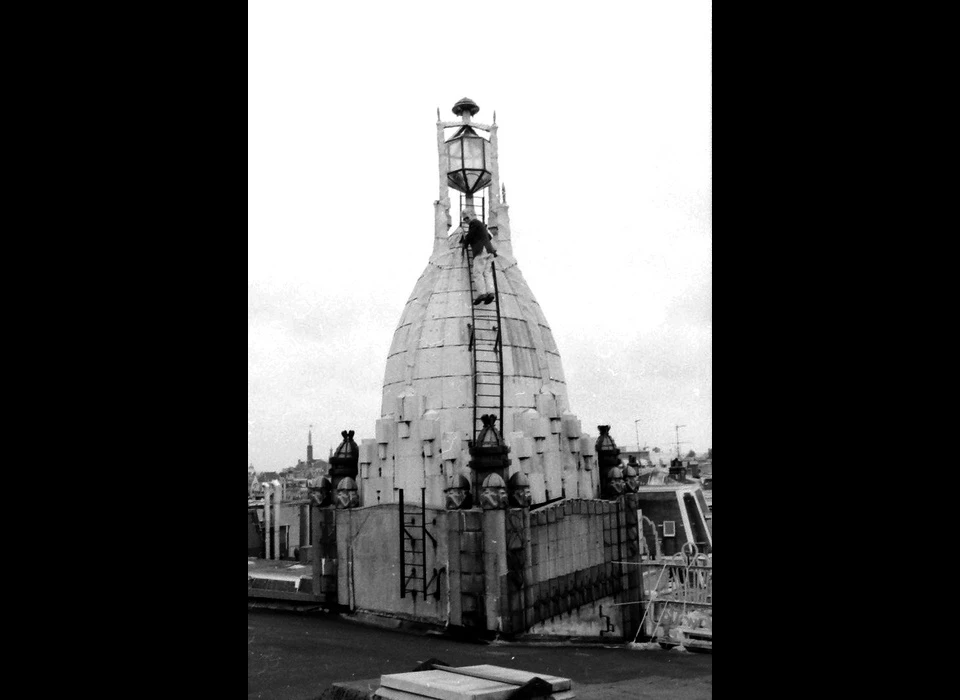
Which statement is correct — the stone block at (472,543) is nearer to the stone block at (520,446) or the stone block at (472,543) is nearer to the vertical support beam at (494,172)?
the stone block at (520,446)

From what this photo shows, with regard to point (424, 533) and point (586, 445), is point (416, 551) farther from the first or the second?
point (586, 445)

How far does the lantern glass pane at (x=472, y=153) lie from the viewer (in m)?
19.8

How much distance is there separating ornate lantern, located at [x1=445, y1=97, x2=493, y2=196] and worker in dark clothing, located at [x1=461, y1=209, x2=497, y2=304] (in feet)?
5.13

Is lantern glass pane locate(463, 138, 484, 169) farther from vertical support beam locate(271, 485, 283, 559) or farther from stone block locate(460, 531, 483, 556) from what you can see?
vertical support beam locate(271, 485, 283, 559)

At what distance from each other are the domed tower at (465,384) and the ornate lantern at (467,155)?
0.08 ft

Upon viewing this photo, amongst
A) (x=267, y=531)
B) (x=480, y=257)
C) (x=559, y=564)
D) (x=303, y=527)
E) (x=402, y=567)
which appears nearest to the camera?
(x=402, y=567)

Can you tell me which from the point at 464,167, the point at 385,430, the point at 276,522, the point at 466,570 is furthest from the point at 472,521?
the point at 276,522

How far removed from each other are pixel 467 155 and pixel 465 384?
5.80 m

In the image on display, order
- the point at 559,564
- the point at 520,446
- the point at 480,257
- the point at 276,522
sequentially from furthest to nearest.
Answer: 1. the point at 276,522
2. the point at 480,257
3. the point at 520,446
4. the point at 559,564

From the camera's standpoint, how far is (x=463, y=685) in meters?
8.93

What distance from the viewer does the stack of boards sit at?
866 cm
